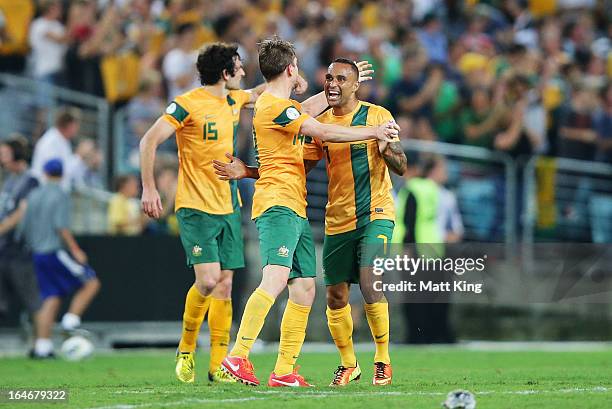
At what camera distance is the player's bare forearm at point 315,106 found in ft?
33.0

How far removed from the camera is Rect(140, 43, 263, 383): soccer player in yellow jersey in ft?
34.1

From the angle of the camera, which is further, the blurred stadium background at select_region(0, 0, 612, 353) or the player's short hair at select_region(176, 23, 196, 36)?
the player's short hair at select_region(176, 23, 196, 36)

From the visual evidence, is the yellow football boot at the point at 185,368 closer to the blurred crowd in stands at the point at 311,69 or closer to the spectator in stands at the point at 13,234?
the spectator in stands at the point at 13,234

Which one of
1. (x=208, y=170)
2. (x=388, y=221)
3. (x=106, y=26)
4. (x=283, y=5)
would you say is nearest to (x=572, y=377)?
(x=388, y=221)

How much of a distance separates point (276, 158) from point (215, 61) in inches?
55.0

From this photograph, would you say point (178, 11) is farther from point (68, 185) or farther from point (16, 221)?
point (16, 221)

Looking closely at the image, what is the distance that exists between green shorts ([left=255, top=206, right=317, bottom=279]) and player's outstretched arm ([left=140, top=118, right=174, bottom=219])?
39.0 inches

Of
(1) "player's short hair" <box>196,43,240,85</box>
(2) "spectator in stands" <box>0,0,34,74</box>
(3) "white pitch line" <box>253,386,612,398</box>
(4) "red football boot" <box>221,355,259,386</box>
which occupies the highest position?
(2) "spectator in stands" <box>0,0,34,74</box>

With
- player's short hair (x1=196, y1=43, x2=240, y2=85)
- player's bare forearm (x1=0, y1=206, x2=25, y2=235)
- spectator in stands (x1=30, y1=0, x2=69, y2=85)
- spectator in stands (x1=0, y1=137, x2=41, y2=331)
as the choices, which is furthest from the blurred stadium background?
player's short hair (x1=196, y1=43, x2=240, y2=85)

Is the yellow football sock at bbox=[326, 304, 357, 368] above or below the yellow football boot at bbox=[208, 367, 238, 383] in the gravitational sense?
above

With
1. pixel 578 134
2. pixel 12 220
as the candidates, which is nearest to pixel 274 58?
pixel 12 220

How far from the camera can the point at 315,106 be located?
1010cm

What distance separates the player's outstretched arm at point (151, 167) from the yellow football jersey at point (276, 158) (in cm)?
95

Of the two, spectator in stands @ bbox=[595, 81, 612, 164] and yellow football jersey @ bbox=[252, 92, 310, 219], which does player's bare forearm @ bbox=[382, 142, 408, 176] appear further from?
spectator in stands @ bbox=[595, 81, 612, 164]
